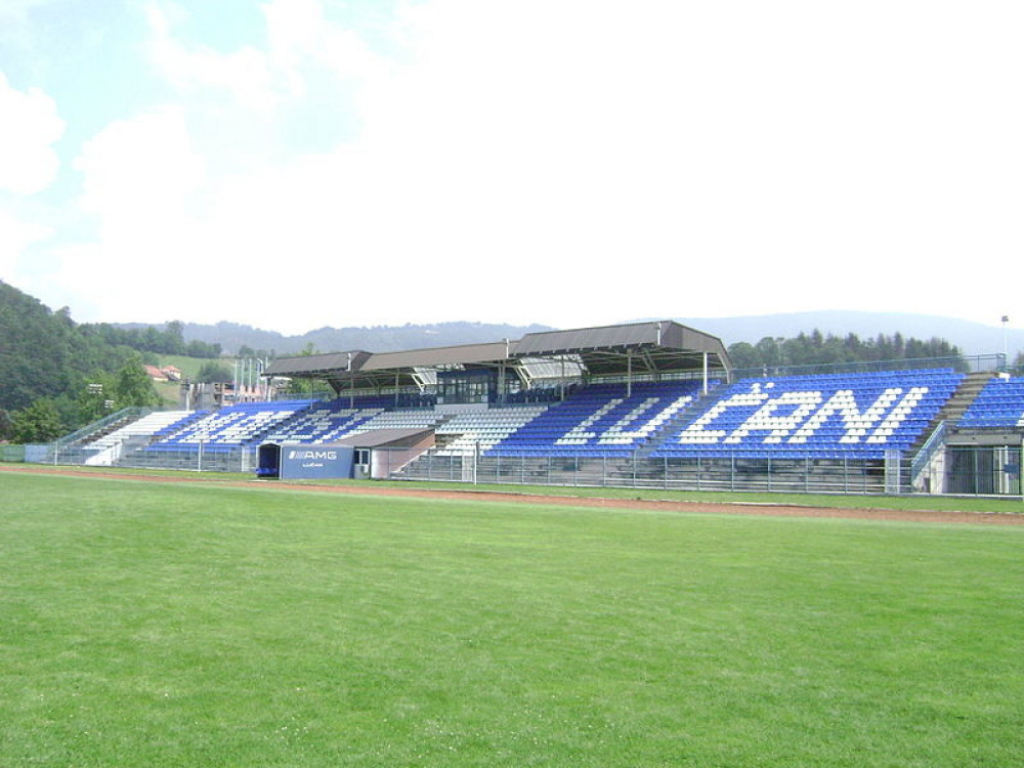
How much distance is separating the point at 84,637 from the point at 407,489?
31.4m

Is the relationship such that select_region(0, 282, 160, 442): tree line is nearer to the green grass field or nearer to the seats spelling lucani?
the seats spelling lucani

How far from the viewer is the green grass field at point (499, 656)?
5156 millimetres

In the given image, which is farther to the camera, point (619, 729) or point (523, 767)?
point (619, 729)

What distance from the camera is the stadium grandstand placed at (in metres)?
35.8

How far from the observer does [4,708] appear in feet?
18.3

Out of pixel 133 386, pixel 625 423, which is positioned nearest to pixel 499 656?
pixel 625 423

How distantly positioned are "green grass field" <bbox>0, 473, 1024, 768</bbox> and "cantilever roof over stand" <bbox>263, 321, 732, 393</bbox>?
34.4 meters

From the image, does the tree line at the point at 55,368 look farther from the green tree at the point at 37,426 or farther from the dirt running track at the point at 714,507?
the dirt running track at the point at 714,507

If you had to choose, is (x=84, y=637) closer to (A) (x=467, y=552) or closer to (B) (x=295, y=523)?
(A) (x=467, y=552)

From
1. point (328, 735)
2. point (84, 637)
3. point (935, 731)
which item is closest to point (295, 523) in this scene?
point (84, 637)

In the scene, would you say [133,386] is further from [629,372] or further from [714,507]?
[714,507]

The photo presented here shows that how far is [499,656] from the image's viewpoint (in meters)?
7.05

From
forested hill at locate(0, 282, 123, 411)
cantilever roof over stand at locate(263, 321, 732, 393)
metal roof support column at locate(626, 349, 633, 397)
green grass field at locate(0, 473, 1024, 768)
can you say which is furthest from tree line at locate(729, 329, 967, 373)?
forested hill at locate(0, 282, 123, 411)

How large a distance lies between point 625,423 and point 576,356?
25.8 feet
